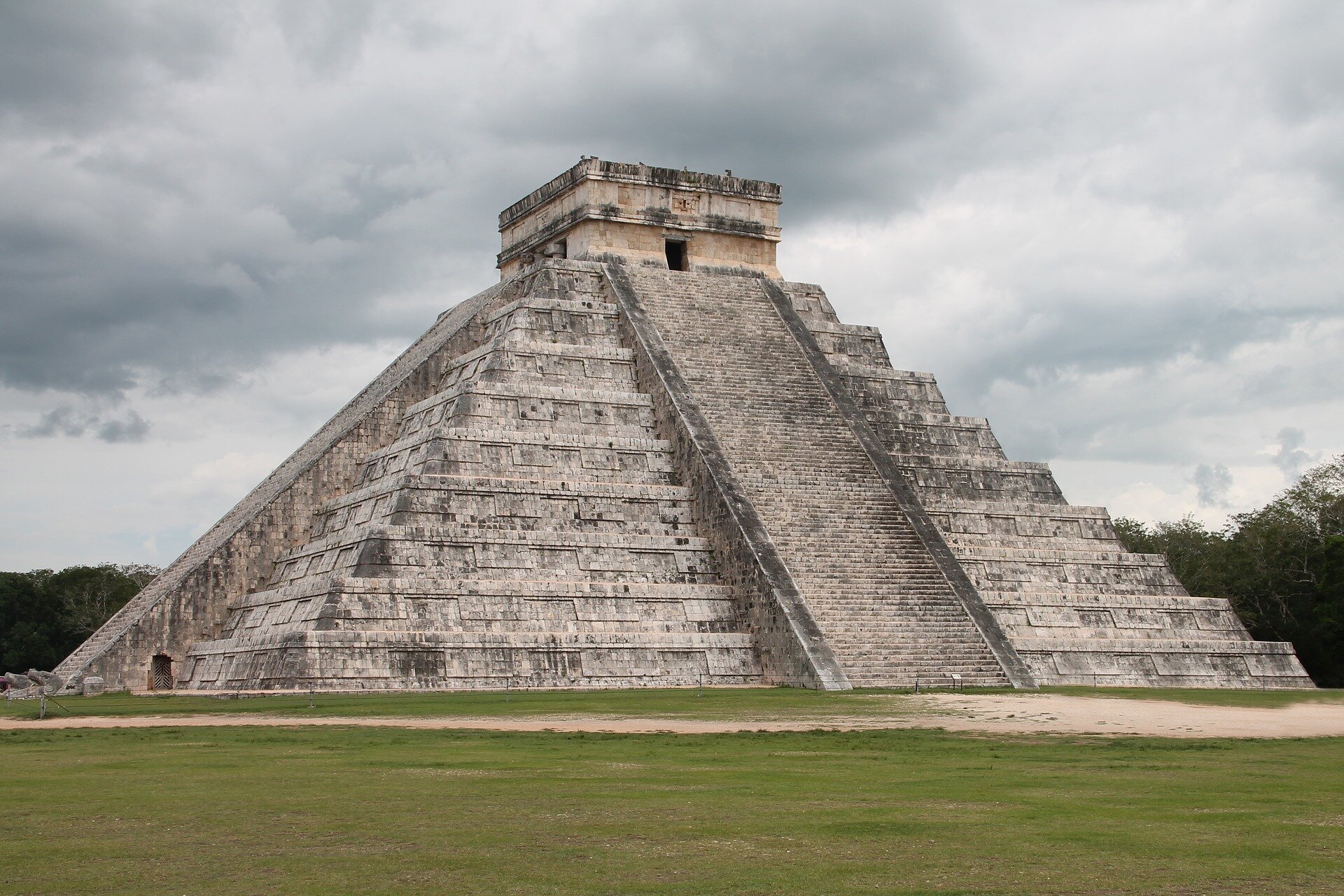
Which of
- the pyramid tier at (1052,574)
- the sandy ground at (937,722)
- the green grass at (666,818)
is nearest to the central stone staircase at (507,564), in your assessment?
the sandy ground at (937,722)

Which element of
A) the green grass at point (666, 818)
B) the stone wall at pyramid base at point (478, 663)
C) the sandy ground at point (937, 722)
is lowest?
the green grass at point (666, 818)

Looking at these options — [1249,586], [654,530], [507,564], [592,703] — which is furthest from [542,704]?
[1249,586]

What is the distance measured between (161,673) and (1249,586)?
24.4 m

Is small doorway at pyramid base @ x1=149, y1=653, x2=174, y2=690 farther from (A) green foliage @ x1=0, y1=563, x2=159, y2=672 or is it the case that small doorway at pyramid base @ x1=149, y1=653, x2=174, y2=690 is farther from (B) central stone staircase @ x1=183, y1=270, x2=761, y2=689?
(A) green foliage @ x1=0, y1=563, x2=159, y2=672

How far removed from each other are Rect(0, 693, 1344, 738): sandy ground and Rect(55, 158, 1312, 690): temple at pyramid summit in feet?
12.8

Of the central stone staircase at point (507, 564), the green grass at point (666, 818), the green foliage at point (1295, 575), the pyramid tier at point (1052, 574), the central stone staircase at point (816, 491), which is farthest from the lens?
the green foliage at point (1295, 575)

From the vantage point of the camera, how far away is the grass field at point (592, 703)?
17.0 meters

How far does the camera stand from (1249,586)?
118 ft

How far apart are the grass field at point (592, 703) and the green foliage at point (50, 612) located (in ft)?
61.7

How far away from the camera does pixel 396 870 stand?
7223mm

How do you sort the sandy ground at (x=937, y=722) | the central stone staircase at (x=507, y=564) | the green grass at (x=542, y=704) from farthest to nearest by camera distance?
the central stone staircase at (x=507, y=564), the green grass at (x=542, y=704), the sandy ground at (x=937, y=722)

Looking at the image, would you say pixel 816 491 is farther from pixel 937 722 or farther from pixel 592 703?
pixel 937 722

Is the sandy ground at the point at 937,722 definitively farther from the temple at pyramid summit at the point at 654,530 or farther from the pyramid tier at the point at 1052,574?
the pyramid tier at the point at 1052,574

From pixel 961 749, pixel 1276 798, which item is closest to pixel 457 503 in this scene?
pixel 961 749
